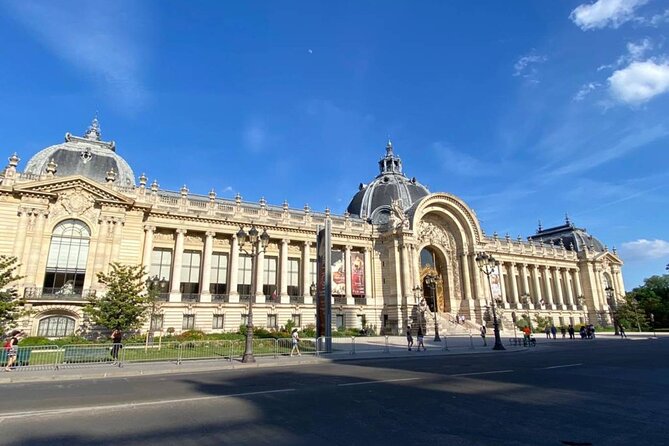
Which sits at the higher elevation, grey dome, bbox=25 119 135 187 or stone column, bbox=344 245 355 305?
grey dome, bbox=25 119 135 187

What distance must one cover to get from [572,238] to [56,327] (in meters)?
81.3

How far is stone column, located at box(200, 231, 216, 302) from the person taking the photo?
1578 inches

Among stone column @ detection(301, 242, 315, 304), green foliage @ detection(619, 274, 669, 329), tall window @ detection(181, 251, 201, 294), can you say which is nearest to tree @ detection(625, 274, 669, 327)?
green foliage @ detection(619, 274, 669, 329)

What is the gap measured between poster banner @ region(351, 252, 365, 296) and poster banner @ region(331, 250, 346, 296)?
1.19 metres

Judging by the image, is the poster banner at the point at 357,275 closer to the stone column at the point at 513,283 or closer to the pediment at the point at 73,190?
the pediment at the point at 73,190

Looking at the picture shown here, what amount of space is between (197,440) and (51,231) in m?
36.1

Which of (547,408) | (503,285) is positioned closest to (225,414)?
(547,408)

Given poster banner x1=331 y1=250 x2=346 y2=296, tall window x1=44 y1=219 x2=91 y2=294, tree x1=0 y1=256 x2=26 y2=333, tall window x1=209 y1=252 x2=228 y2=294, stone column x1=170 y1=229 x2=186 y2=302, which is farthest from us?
poster banner x1=331 y1=250 x2=346 y2=296

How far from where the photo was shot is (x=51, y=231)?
34.0 m

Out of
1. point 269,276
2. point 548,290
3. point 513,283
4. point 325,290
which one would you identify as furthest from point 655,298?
point 325,290

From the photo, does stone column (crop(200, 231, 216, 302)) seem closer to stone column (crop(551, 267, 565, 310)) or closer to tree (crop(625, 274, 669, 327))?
stone column (crop(551, 267, 565, 310))

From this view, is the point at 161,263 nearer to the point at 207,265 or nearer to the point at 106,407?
the point at 207,265

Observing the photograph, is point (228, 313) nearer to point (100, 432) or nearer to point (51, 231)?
point (51, 231)

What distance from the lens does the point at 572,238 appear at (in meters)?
74.3
